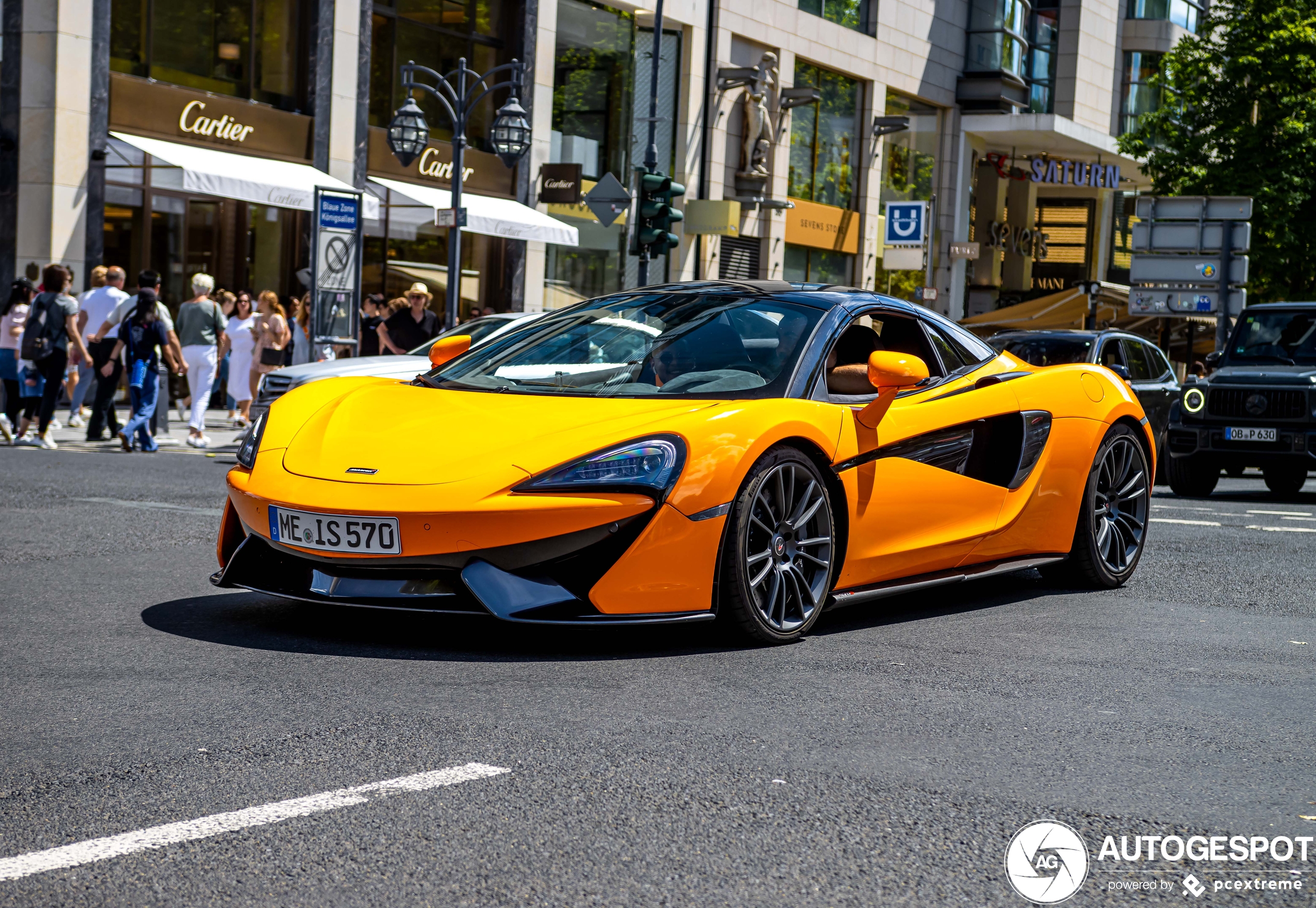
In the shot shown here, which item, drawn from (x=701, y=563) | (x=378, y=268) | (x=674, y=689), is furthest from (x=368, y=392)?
(x=378, y=268)

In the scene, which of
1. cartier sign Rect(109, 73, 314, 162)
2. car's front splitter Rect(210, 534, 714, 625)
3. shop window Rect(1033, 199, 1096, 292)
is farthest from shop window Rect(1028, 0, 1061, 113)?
car's front splitter Rect(210, 534, 714, 625)

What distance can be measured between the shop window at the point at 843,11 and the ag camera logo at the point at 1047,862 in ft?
108

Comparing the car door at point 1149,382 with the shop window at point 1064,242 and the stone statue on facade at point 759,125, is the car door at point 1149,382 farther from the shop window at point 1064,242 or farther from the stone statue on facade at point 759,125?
the shop window at point 1064,242

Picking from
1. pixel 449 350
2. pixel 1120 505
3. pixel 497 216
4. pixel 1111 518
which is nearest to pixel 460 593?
pixel 449 350

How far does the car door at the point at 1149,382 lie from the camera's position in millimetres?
16141

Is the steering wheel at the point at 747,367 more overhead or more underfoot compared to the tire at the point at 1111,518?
more overhead

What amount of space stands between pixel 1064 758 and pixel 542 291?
25.8 metres

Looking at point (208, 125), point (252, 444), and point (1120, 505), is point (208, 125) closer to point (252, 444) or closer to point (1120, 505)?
point (1120, 505)

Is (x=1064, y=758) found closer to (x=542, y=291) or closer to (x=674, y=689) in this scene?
(x=674, y=689)

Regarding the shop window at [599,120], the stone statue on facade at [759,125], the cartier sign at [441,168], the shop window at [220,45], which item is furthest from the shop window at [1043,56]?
the shop window at [220,45]

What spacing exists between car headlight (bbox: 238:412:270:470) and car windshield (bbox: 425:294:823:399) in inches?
28.4

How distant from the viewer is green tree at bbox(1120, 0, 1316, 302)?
34156mm

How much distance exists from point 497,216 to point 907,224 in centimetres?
666

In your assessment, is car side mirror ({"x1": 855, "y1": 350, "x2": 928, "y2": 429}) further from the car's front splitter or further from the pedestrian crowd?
the pedestrian crowd
